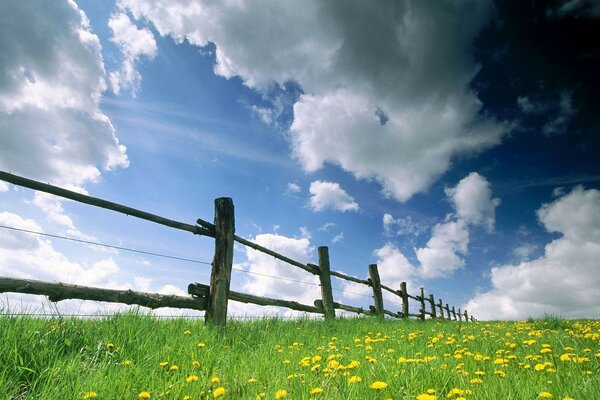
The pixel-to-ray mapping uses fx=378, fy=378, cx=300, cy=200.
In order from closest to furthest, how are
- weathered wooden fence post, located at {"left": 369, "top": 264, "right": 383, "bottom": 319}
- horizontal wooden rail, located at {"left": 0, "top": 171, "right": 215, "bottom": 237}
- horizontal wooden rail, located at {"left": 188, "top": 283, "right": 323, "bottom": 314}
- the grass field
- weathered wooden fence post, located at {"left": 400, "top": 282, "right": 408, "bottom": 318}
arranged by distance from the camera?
the grass field
horizontal wooden rail, located at {"left": 0, "top": 171, "right": 215, "bottom": 237}
horizontal wooden rail, located at {"left": 188, "top": 283, "right": 323, "bottom": 314}
weathered wooden fence post, located at {"left": 369, "top": 264, "right": 383, "bottom": 319}
weathered wooden fence post, located at {"left": 400, "top": 282, "right": 408, "bottom": 318}

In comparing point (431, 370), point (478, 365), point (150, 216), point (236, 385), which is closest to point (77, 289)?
point (150, 216)

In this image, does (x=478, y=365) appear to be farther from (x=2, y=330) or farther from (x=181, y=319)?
(x=2, y=330)

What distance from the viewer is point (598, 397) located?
7.73 ft

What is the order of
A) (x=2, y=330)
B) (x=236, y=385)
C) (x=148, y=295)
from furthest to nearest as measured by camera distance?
(x=148, y=295) < (x=2, y=330) < (x=236, y=385)

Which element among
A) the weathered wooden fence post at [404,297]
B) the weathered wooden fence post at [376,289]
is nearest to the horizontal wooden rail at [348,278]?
the weathered wooden fence post at [376,289]

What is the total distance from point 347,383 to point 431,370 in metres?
0.79

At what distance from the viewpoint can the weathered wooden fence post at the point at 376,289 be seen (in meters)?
12.0

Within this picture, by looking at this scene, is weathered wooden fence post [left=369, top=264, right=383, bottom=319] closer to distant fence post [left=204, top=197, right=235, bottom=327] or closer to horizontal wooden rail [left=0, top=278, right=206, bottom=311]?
distant fence post [left=204, top=197, right=235, bottom=327]

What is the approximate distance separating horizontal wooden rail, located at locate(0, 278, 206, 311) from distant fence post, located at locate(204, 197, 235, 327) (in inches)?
9.0

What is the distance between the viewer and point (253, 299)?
6250mm

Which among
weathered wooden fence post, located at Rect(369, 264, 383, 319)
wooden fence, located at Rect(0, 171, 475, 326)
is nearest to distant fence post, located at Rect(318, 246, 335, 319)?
wooden fence, located at Rect(0, 171, 475, 326)

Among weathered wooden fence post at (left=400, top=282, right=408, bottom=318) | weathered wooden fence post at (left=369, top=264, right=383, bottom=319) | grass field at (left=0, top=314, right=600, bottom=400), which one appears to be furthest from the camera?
weathered wooden fence post at (left=400, top=282, right=408, bottom=318)

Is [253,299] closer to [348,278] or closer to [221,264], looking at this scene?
[221,264]

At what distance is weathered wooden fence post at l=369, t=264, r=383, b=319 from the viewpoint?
39.5 ft
